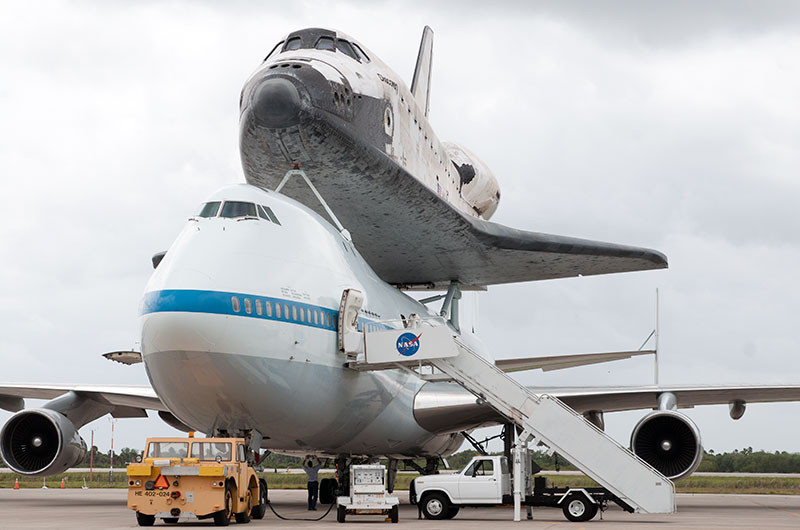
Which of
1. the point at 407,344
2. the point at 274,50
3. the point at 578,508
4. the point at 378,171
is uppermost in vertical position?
the point at 274,50

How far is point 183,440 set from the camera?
534 inches

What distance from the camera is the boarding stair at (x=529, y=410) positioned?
51.5 ft

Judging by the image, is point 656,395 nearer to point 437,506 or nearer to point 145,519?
point 437,506

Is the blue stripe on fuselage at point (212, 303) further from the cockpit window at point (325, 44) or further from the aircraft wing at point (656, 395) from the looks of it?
the aircraft wing at point (656, 395)

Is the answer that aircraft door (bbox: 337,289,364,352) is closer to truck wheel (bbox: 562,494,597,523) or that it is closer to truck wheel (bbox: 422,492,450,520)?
truck wheel (bbox: 422,492,450,520)

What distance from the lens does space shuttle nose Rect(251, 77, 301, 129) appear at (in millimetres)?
18453

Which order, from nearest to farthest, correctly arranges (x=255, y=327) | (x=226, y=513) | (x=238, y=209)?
(x=226, y=513), (x=255, y=327), (x=238, y=209)

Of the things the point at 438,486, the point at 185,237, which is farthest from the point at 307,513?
the point at 185,237

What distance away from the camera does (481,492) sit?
55.9 ft

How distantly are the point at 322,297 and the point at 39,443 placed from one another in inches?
385

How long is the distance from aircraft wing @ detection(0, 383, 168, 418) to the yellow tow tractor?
8.40m

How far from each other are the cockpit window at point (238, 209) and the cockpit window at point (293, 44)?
711cm

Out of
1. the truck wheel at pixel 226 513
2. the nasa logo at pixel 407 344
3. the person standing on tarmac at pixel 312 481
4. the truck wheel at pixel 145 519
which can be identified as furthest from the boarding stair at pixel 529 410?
the person standing on tarmac at pixel 312 481

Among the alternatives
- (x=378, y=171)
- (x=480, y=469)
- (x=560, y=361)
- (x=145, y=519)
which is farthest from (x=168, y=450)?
(x=560, y=361)
